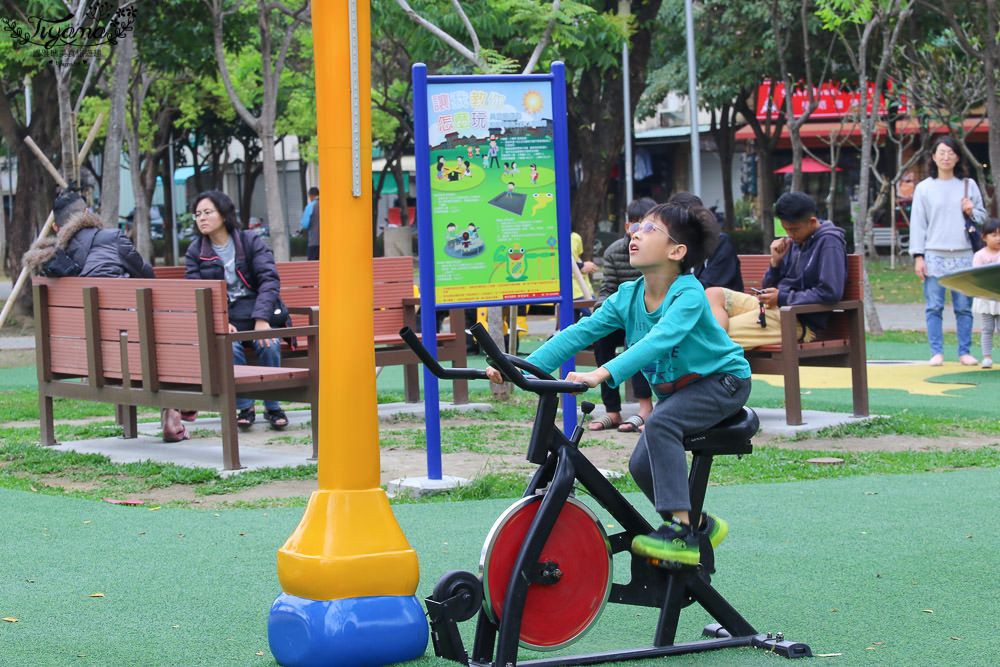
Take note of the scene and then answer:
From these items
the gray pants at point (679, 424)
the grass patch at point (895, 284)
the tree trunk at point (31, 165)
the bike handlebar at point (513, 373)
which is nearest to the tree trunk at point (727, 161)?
the grass patch at point (895, 284)

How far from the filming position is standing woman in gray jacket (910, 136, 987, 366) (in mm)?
10914

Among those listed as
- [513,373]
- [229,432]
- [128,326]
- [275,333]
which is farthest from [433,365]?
[128,326]

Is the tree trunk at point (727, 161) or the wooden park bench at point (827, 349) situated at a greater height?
the tree trunk at point (727, 161)

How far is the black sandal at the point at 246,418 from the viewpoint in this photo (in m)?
8.91

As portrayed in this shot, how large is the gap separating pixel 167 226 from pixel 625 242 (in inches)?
1459

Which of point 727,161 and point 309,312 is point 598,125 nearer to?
point 727,161

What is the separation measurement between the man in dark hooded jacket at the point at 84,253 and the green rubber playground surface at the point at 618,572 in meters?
2.14

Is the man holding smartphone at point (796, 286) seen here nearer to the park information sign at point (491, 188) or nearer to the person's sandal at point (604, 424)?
the person's sandal at point (604, 424)

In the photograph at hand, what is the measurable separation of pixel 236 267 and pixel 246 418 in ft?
4.06

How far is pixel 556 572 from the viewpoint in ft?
11.0

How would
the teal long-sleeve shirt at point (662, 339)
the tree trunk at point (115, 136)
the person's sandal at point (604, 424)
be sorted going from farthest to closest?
the tree trunk at point (115, 136)
the person's sandal at point (604, 424)
the teal long-sleeve shirt at point (662, 339)

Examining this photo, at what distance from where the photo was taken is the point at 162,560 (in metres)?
4.94

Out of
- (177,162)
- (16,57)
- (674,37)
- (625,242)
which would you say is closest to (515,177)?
(625,242)

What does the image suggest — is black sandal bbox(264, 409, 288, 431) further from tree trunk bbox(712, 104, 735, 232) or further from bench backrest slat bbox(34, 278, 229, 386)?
tree trunk bbox(712, 104, 735, 232)
